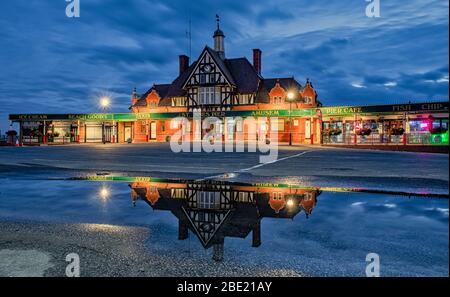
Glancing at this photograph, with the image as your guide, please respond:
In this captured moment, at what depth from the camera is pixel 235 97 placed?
42500 millimetres

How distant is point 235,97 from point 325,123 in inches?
512

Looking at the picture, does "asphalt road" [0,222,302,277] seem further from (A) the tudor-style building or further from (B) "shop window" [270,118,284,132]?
(B) "shop window" [270,118,284,132]

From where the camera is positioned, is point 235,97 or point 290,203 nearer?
point 290,203

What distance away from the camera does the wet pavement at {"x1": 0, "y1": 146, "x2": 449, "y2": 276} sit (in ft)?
9.70

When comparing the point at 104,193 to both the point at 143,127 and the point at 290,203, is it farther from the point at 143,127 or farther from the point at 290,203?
the point at 143,127

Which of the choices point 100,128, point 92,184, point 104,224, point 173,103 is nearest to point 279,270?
point 104,224

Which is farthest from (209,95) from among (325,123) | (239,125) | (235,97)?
(325,123)

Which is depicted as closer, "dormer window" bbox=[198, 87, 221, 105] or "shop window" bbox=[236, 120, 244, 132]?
"shop window" bbox=[236, 120, 244, 132]

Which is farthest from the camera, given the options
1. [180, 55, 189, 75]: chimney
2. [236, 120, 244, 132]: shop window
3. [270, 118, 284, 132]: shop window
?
[180, 55, 189, 75]: chimney

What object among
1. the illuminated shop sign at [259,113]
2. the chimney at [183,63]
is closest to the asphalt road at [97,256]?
the illuminated shop sign at [259,113]

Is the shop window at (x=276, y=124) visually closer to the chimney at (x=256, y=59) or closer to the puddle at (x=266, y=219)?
the chimney at (x=256, y=59)

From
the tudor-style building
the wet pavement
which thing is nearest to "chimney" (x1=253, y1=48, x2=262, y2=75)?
the tudor-style building

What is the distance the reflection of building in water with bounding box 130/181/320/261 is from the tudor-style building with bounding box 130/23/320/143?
107 ft

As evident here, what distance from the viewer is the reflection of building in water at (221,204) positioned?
400cm
